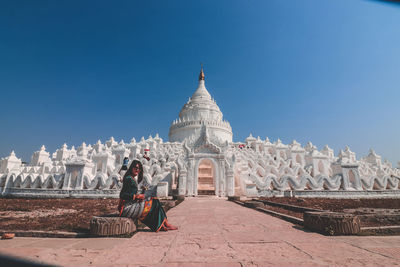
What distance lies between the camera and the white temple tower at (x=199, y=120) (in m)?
42.5

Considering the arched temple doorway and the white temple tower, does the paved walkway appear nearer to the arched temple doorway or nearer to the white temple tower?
the arched temple doorway

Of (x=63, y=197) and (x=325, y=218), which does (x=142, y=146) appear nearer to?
(x=63, y=197)

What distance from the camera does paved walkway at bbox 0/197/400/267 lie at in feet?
9.86

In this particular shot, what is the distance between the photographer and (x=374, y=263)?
2914 mm

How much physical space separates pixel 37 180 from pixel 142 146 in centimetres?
1733

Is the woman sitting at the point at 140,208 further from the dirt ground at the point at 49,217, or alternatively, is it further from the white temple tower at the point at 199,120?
the white temple tower at the point at 199,120

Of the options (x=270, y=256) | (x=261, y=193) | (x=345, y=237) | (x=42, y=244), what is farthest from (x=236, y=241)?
(x=261, y=193)

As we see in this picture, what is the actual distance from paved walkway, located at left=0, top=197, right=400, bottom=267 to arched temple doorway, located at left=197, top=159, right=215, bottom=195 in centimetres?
1497

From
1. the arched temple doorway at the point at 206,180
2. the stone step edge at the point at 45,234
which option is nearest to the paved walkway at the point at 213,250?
the stone step edge at the point at 45,234

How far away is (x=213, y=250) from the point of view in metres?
3.57

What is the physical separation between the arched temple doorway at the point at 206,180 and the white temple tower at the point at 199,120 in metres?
15.2

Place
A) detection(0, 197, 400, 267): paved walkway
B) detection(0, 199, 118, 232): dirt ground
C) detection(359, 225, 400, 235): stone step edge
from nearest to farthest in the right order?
detection(0, 197, 400, 267): paved walkway → detection(359, 225, 400, 235): stone step edge → detection(0, 199, 118, 232): dirt ground

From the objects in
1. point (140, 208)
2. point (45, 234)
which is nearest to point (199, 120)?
point (140, 208)

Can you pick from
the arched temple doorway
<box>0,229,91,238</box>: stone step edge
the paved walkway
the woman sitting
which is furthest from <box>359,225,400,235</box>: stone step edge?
the arched temple doorway
